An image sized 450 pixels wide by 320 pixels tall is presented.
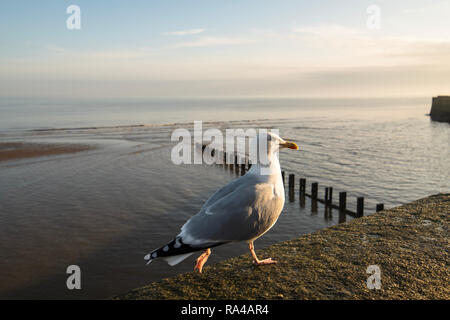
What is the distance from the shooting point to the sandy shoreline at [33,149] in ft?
87.2

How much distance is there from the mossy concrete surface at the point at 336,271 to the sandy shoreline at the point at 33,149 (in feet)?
85.1

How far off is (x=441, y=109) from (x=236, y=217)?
89.7m

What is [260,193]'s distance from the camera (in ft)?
12.7

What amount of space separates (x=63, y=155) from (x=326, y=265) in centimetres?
2620

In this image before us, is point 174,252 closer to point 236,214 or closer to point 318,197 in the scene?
point 236,214

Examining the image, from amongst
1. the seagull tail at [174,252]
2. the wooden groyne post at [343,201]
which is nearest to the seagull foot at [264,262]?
the seagull tail at [174,252]

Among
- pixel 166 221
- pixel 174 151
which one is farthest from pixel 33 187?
pixel 174 151

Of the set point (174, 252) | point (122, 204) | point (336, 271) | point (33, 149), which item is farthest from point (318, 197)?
point (33, 149)

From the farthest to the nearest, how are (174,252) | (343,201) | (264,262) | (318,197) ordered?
(318,197), (343,201), (264,262), (174,252)

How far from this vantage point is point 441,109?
254ft

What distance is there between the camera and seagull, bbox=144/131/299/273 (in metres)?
3.59

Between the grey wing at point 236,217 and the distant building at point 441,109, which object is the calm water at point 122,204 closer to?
the grey wing at point 236,217

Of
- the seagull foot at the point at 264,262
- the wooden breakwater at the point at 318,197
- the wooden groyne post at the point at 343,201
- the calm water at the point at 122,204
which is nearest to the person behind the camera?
the seagull foot at the point at 264,262
